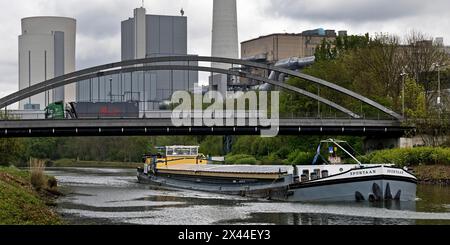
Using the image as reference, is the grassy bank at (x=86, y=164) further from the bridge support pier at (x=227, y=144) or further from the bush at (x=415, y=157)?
the bush at (x=415, y=157)

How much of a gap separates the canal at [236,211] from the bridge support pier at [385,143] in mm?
20065

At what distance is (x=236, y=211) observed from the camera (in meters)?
35.8

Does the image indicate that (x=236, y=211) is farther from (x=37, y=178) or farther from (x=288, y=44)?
(x=288, y=44)

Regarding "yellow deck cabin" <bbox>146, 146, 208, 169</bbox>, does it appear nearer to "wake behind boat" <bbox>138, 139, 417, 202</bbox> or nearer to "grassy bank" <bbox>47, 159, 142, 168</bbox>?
"wake behind boat" <bbox>138, 139, 417, 202</bbox>

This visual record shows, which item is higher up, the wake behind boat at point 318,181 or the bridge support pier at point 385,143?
the bridge support pier at point 385,143

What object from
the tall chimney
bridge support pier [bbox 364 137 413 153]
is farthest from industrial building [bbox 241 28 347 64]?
bridge support pier [bbox 364 137 413 153]

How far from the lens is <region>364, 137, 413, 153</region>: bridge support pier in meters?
66.9

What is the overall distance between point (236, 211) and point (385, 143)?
38073 millimetres

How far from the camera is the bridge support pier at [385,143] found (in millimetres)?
66938

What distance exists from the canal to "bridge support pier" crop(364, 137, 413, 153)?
2006 cm

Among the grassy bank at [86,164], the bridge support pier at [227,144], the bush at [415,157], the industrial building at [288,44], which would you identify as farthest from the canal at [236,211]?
the industrial building at [288,44]

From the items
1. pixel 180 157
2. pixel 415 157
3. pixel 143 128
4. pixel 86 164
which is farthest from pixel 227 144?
pixel 415 157

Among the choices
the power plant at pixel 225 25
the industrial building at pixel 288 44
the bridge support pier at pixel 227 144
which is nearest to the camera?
the bridge support pier at pixel 227 144
